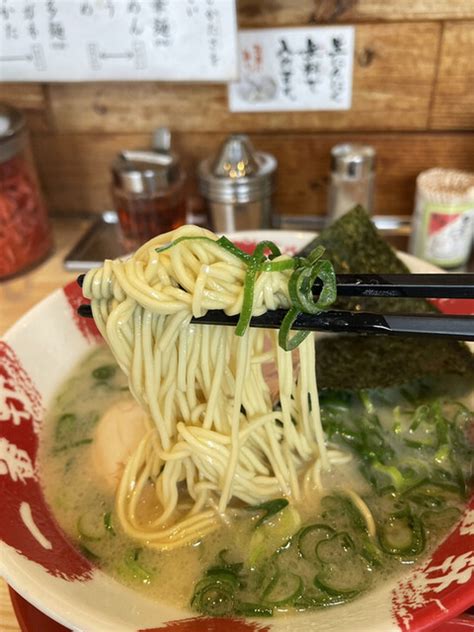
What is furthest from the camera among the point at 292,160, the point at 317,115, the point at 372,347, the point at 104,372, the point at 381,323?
the point at 292,160

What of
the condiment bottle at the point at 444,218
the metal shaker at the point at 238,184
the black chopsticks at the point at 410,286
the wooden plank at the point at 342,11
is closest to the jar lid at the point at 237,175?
the metal shaker at the point at 238,184

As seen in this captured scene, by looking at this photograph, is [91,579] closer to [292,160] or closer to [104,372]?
[104,372]

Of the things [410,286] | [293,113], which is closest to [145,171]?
[293,113]

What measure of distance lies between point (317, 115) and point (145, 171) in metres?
0.66

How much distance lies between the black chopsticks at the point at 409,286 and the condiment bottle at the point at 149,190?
98 centimetres

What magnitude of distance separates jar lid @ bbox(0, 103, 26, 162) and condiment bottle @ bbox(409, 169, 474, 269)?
4.47 ft

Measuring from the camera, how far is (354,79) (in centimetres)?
202

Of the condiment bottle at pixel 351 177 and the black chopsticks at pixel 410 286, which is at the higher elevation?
the black chopsticks at pixel 410 286

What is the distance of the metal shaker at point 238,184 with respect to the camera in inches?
78.9

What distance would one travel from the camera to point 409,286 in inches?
41.5

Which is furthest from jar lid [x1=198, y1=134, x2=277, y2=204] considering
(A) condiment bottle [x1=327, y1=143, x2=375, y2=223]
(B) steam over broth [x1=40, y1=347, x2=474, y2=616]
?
(B) steam over broth [x1=40, y1=347, x2=474, y2=616]

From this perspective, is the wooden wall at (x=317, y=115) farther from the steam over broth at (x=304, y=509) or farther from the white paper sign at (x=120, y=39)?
the steam over broth at (x=304, y=509)

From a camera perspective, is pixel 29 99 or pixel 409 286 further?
pixel 29 99

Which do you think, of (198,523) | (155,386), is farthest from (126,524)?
(155,386)
